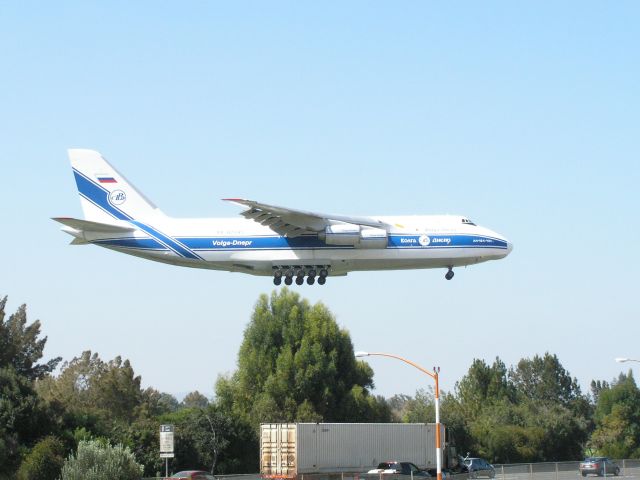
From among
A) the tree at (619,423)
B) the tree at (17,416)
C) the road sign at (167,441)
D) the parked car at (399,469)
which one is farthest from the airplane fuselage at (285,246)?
the tree at (619,423)

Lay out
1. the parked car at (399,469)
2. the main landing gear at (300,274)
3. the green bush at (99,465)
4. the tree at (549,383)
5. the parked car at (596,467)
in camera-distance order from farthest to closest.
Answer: the tree at (549,383)
the parked car at (596,467)
the main landing gear at (300,274)
the parked car at (399,469)
the green bush at (99,465)

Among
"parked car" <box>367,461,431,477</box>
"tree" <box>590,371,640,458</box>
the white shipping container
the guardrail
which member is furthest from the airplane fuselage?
A: "tree" <box>590,371,640,458</box>

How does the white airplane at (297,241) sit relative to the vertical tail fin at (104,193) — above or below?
below

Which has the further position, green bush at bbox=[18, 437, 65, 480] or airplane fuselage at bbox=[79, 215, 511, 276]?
airplane fuselage at bbox=[79, 215, 511, 276]

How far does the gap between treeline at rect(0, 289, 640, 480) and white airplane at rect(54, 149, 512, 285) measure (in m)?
10.9

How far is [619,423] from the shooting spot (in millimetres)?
122375

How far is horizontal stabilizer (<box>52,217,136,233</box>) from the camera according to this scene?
53.6 meters

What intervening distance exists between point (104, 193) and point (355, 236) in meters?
15.5

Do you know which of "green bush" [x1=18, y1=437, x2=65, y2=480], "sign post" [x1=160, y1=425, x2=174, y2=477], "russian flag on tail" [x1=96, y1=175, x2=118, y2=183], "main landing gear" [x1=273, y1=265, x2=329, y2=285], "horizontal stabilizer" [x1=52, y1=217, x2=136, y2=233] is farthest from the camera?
"russian flag on tail" [x1=96, y1=175, x2=118, y2=183]

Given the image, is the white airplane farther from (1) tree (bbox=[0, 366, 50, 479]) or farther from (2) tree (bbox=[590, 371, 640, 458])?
(2) tree (bbox=[590, 371, 640, 458])

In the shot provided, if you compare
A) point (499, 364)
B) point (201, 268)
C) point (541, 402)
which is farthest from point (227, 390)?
point (541, 402)

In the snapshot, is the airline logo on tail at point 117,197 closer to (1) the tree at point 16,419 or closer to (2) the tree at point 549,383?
(1) the tree at point 16,419

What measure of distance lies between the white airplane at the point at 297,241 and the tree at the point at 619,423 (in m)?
58.3

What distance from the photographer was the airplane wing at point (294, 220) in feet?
180
